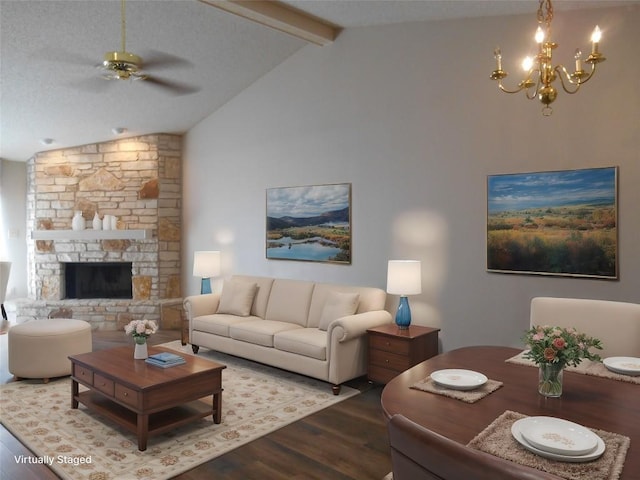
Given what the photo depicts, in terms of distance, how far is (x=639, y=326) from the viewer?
2.57m

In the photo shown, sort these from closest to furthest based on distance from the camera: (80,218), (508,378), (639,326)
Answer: (508,378) < (639,326) < (80,218)

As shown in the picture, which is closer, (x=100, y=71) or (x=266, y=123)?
(x=100, y=71)

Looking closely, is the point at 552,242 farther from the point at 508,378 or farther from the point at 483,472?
the point at 483,472

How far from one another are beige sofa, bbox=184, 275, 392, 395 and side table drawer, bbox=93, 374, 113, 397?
1.53 meters

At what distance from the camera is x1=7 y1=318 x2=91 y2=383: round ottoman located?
434 cm

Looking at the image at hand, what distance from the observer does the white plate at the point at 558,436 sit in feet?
4.74

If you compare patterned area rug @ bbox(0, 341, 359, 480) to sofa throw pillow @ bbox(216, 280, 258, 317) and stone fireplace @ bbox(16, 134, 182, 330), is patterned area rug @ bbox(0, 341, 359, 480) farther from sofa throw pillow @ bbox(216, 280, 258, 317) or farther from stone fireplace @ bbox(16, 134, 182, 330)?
stone fireplace @ bbox(16, 134, 182, 330)

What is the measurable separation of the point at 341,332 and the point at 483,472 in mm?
3128

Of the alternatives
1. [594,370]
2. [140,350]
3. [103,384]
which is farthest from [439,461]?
[140,350]

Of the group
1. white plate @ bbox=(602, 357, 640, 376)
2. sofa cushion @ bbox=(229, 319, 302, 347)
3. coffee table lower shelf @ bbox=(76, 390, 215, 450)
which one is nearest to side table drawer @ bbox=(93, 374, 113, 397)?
coffee table lower shelf @ bbox=(76, 390, 215, 450)

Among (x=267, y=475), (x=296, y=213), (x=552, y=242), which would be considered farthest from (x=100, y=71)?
(x=552, y=242)

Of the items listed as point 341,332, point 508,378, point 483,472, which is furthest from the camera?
point 341,332

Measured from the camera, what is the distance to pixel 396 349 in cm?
405

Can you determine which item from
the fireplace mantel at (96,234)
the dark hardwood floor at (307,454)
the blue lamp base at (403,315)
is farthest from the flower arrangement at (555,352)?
the fireplace mantel at (96,234)
